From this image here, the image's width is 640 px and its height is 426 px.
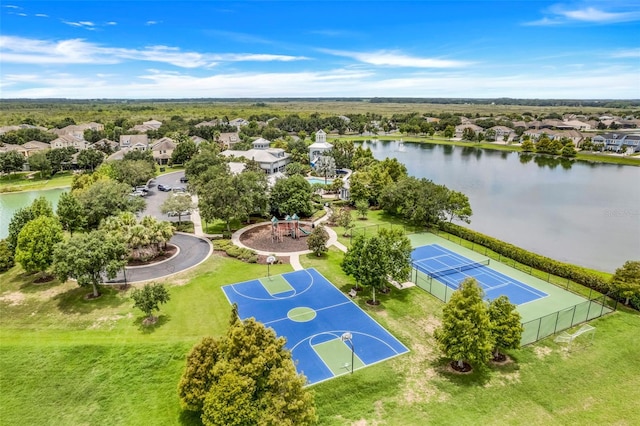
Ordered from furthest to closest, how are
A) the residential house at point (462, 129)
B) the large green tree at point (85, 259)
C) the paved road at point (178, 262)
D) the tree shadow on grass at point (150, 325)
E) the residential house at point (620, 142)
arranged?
the residential house at point (462, 129), the residential house at point (620, 142), the paved road at point (178, 262), the large green tree at point (85, 259), the tree shadow on grass at point (150, 325)

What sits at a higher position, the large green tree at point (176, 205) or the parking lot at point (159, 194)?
the large green tree at point (176, 205)

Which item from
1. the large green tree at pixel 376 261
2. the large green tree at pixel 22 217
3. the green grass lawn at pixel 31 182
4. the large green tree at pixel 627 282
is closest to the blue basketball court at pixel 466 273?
the large green tree at pixel 627 282

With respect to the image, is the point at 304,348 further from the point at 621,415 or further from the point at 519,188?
the point at 519,188

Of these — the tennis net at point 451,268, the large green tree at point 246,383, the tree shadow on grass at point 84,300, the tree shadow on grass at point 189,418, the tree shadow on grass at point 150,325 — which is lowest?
the tree shadow on grass at point 189,418

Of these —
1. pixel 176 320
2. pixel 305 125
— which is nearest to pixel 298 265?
pixel 176 320

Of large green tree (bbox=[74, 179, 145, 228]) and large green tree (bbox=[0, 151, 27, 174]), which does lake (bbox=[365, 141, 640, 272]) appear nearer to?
large green tree (bbox=[74, 179, 145, 228])

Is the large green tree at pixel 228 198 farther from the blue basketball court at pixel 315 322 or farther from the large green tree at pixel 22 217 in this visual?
the large green tree at pixel 22 217

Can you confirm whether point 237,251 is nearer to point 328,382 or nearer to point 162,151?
point 328,382
